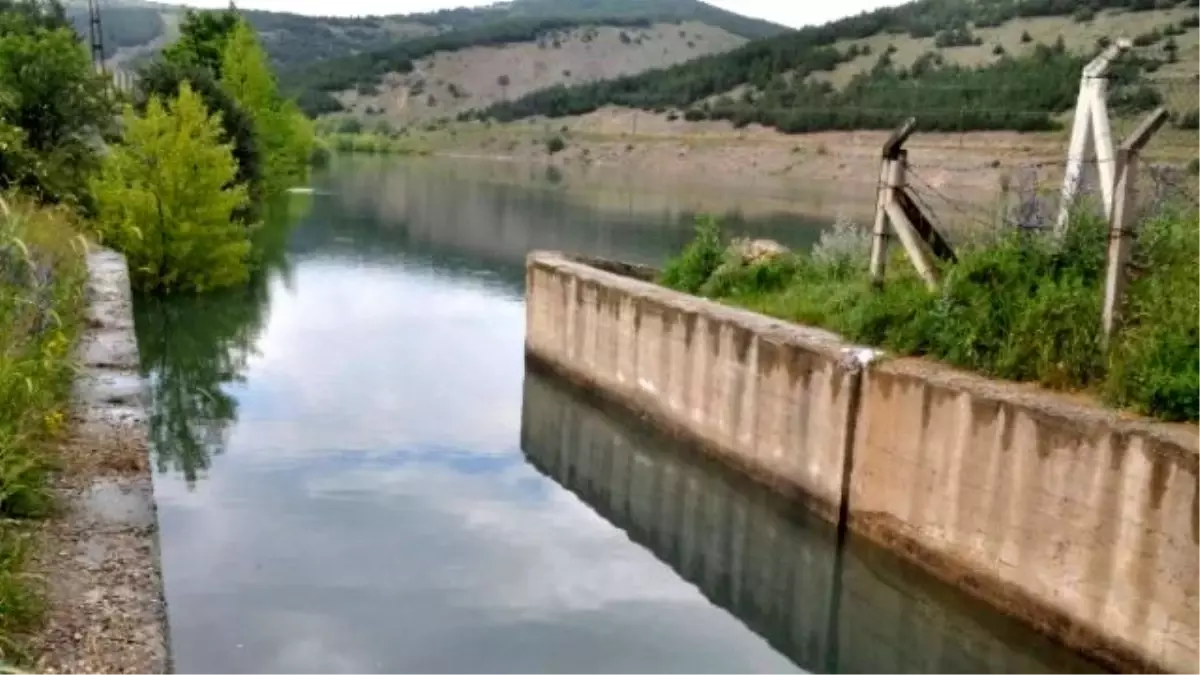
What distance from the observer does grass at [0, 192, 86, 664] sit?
16.4 ft

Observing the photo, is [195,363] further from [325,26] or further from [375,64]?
[325,26]

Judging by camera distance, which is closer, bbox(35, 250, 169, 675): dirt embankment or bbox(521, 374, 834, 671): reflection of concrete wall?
bbox(35, 250, 169, 675): dirt embankment

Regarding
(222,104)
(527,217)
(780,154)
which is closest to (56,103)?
(222,104)

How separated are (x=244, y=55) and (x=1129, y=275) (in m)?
35.3

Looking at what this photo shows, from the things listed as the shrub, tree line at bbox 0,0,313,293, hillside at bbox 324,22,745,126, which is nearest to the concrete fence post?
the shrub

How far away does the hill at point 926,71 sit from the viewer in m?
35.3

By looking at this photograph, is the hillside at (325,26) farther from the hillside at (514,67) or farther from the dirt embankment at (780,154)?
the dirt embankment at (780,154)

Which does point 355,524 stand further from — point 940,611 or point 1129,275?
point 1129,275

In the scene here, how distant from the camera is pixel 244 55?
128 ft

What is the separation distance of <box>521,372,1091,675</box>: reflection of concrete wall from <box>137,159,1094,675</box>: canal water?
0.07 feet

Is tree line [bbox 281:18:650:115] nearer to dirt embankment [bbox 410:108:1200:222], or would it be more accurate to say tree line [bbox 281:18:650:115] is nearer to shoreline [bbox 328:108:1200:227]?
shoreline [bbox 328:108:1200:227]

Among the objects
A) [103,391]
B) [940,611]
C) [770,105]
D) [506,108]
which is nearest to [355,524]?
[103,391]

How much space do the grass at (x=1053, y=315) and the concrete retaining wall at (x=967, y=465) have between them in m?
0.27

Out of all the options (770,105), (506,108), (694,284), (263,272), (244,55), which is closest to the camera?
(694,284)
